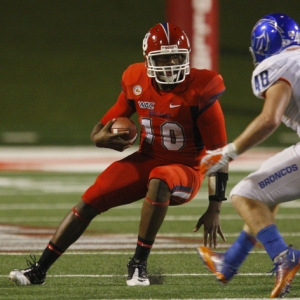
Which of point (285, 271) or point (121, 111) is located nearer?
point (285, 271)

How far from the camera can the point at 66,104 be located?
623 inches

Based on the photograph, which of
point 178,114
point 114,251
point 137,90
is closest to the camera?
point 178,114

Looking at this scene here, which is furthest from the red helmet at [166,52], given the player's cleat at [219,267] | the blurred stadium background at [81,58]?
the blurred stadium background at [81,58]

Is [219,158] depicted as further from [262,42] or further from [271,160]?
[262,42]

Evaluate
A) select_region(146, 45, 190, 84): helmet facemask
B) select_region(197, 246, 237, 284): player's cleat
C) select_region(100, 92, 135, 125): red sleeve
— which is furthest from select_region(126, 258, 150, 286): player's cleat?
select_region(146, 45, 190, 84): helmet facemask

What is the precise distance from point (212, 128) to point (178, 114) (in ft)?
0.64

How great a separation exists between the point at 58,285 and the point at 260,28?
5.26ft

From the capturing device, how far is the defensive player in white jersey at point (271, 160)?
3.12 m

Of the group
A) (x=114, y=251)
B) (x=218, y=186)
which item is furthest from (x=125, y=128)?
(x=114, y=251)

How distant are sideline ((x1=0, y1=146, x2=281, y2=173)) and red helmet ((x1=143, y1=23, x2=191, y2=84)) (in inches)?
249

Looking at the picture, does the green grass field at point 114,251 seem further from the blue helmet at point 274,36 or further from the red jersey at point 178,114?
the blue helmet at point 274,36

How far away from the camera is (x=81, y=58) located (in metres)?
16.7

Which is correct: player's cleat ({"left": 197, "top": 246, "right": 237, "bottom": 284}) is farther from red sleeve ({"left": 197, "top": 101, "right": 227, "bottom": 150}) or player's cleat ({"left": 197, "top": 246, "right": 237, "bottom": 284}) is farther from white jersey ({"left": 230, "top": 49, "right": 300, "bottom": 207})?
red sleeve ({"left": 197, "top": 101, "right": 227, "bottom": 150})

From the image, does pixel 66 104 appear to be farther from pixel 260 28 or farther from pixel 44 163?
pixel 260 28
